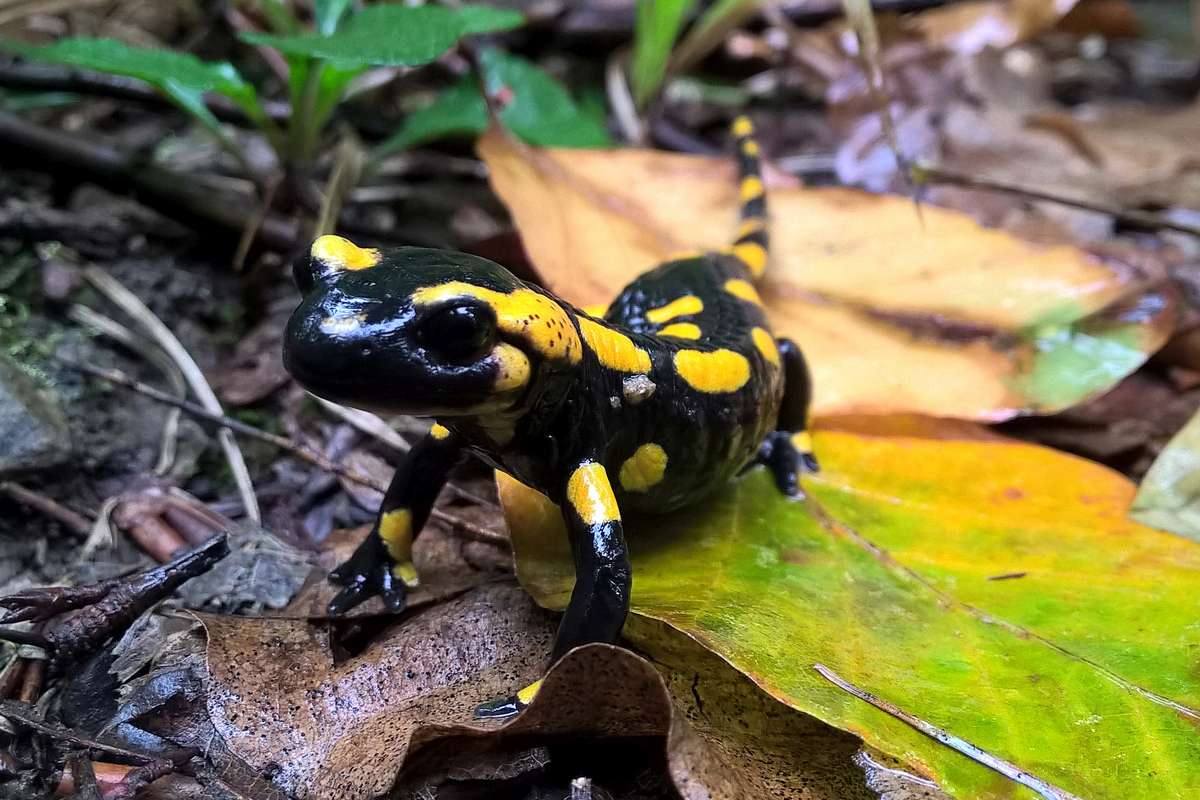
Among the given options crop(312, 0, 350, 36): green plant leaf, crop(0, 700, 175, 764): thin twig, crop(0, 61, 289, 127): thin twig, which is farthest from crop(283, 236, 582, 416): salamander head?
crop(0, 61, 289, 127): thin twig

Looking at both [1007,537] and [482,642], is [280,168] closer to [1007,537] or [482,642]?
[482,642]

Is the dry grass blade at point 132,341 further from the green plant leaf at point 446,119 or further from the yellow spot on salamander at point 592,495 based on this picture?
the yellow spot on salamander at point 592,495

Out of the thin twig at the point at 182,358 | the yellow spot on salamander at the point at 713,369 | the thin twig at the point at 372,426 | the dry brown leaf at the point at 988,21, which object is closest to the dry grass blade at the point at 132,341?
the thin twig at the point at 182,358

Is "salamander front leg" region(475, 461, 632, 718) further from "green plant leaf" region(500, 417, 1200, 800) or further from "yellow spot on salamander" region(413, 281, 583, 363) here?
"yellow spot on salamander" region(413, 281, 583, 363)

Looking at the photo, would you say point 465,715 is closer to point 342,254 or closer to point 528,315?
point 528,315

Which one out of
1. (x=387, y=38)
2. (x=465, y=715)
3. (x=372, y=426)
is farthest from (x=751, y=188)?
(x=465, y=715)

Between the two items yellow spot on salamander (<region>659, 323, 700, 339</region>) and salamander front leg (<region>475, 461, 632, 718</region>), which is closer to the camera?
salamander front leg (<region>475, 461, 632, 718</region>)

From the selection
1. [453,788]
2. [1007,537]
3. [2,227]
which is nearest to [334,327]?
[453,788]
